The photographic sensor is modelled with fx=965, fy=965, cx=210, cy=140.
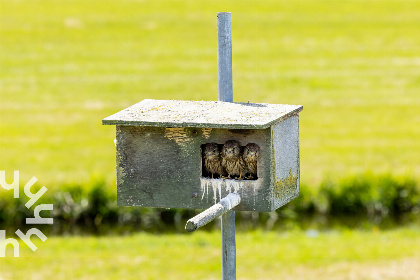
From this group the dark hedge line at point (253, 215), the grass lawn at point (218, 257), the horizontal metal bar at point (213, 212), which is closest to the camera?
the horizontal metal bar at point (213, 212)

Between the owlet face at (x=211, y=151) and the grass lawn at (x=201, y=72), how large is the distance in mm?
6794

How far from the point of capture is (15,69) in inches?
898

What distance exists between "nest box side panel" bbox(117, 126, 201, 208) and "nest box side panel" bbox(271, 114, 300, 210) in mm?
474

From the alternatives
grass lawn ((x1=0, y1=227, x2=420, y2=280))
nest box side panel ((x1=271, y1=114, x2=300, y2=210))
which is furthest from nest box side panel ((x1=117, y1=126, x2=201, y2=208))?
grass lawn ((x1=0, y1=227, x2=420, y2=280))

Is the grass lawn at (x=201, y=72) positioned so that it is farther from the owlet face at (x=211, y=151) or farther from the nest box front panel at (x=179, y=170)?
the owlet face at (x=211, y=151)

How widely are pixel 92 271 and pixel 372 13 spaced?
21814 millimetres

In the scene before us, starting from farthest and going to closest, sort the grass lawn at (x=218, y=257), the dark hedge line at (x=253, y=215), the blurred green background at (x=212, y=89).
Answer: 1. the dark hedge line at (x=253, y=215)
2. the blurred green background at (x=212, y=89)
3. the grass lawn at (x=218, y=257)

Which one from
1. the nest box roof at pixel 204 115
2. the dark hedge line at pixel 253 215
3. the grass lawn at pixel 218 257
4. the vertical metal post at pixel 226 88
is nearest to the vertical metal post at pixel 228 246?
the vertical metal post at pixel 226 88

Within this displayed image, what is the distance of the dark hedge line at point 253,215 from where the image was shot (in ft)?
39.5

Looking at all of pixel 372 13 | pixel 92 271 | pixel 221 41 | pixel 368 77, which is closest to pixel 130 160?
pixel 221 41

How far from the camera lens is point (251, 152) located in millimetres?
5793

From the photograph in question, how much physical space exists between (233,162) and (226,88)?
0.46 meters

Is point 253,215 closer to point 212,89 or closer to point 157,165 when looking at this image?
point 157,165

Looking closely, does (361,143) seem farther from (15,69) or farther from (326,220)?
(15,69)
